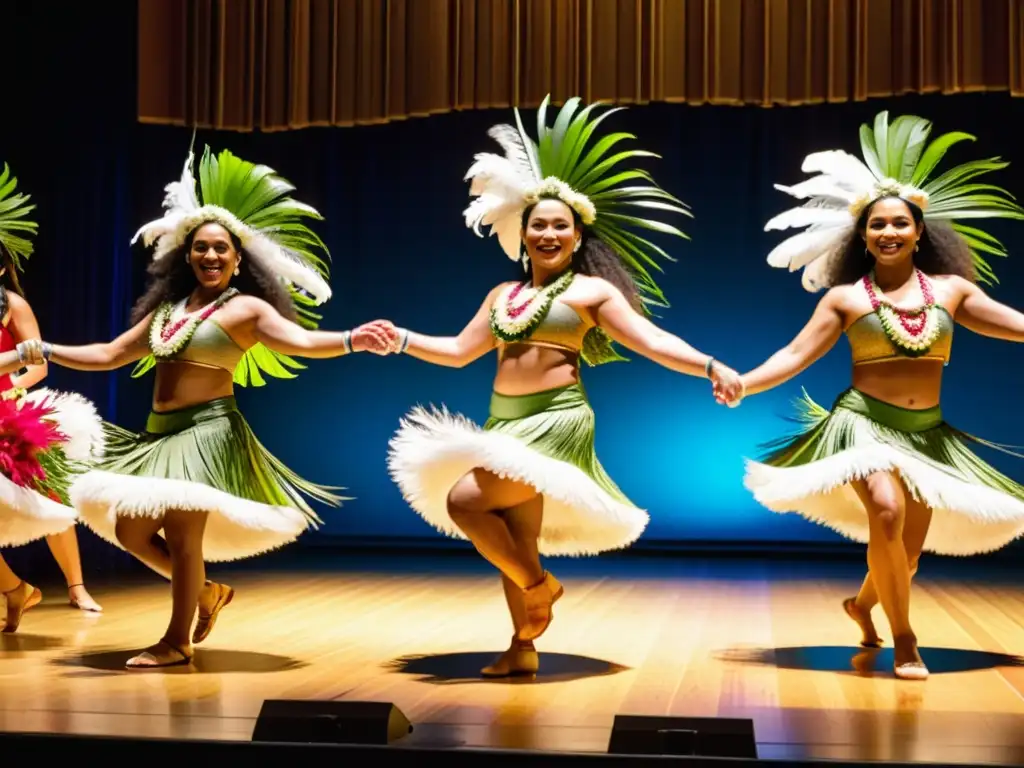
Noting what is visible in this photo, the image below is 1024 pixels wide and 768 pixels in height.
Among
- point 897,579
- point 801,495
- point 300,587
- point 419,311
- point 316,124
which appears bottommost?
point 300,587

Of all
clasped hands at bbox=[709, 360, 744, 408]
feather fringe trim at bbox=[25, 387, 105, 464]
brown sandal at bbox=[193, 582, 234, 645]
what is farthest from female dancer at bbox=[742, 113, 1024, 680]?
feather fringe trim at bbox=[25, 387, 105, 464]

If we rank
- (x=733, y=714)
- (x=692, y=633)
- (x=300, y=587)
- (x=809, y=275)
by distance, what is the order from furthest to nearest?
(x=300, y=587) → (x=692, y=633) → (x=809, y=275) → (x=733, y=714)

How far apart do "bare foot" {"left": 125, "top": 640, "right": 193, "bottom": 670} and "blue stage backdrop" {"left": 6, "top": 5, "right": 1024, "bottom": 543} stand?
10.9 ft

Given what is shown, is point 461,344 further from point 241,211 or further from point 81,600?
point 81,600

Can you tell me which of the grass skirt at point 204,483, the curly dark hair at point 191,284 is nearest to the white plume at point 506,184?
the curly dark hair at point 191,284

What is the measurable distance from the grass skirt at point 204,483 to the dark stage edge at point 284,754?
3.17ft

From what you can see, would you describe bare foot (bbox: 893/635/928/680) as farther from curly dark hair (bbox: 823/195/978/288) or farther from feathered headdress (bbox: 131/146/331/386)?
feathered headdress (bbox: 131/146/331/386)

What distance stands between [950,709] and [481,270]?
465cm

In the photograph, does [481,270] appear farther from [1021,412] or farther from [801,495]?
[801,495]

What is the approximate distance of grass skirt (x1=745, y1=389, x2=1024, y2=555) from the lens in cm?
346

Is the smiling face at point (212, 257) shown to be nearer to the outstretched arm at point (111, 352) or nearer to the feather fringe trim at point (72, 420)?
the outstretched arm at point (111, 352)

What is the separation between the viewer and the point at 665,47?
621 centimetres

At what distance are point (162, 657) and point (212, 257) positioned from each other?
1150mm

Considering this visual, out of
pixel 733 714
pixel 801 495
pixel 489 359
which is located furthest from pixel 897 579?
pixel 489 359
